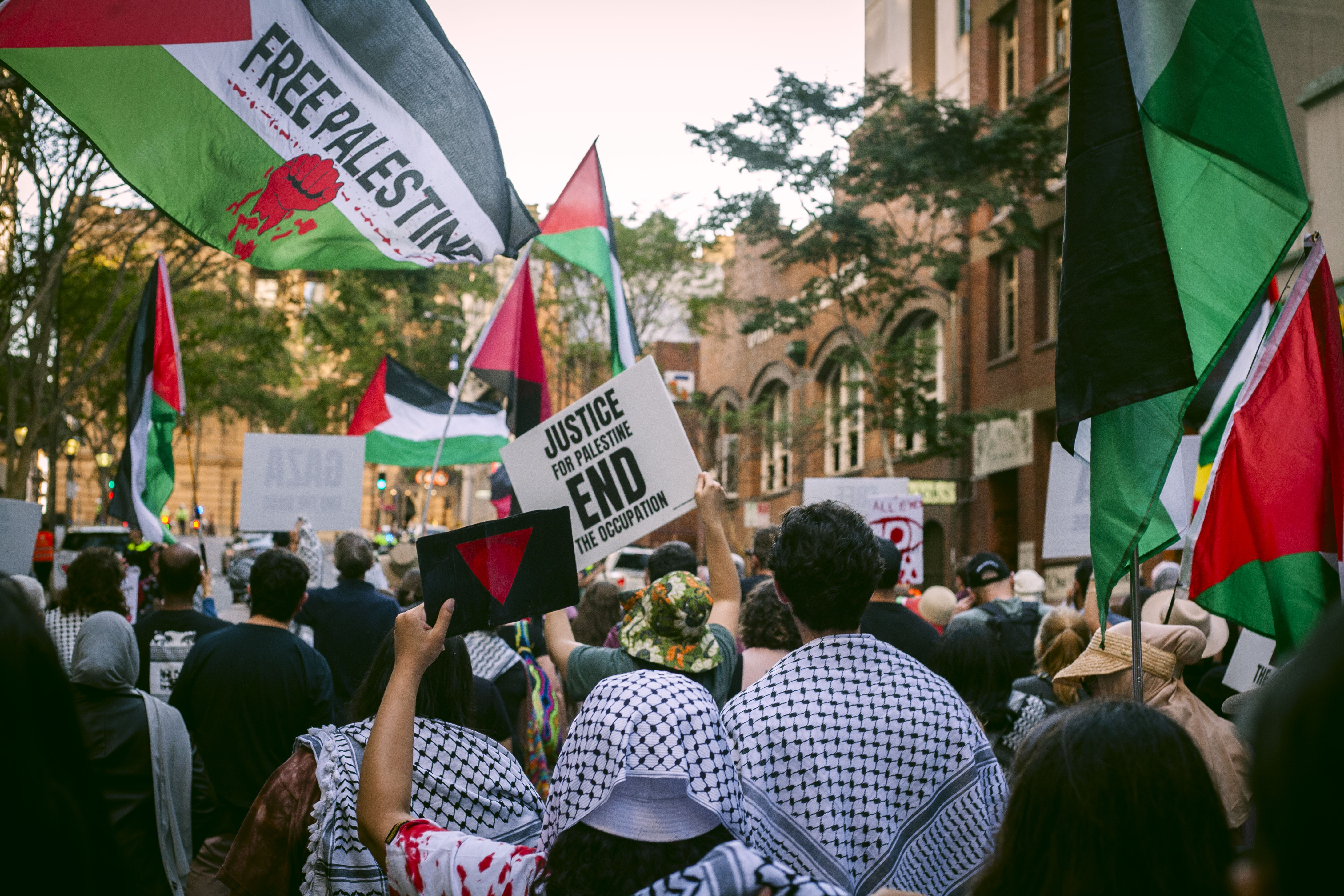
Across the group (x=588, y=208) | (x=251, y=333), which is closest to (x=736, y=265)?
(x=251, y=333)

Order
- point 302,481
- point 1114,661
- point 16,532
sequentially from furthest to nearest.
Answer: point 302,481
point 16,532
point 1114,661

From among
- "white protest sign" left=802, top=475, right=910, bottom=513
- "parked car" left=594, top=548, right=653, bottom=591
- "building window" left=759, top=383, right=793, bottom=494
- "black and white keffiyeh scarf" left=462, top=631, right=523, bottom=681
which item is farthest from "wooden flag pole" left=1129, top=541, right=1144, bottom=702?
"building window" left=759, top=383, right=793, bottom=494

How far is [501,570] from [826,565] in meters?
0.78

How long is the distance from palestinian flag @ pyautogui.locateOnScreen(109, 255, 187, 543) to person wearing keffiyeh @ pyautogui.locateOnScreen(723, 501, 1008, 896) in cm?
755

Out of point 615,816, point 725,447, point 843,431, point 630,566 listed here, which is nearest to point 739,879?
point 615,816

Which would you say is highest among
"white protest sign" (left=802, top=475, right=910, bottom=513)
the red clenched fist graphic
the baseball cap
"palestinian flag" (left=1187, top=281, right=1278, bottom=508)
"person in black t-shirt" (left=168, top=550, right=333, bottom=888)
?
the red clenched fist graphic

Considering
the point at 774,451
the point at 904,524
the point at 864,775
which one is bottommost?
the point at 864,775

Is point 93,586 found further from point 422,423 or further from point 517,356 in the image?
point 422,423

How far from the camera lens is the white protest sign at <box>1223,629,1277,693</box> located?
4.23m

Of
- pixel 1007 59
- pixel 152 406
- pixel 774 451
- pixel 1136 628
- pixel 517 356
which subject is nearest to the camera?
pixel 1136 628

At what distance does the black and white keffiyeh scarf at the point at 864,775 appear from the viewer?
99.0 inches

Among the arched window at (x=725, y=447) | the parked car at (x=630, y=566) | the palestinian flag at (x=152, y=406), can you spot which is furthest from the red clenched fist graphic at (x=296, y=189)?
the arched window at (x=725, y=447)

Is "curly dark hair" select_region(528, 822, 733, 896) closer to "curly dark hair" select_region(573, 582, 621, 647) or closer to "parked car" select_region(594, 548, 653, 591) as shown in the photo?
"curly dark hair" select_region(573, 582, 621, 647)

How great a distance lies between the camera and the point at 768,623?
14.5 ft
